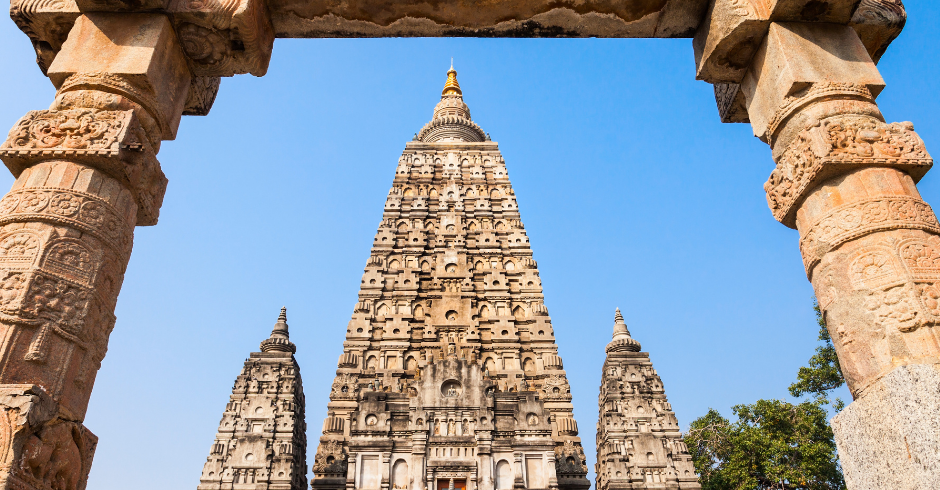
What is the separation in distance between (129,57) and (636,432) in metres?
23.5

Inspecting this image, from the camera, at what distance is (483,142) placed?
36.6m

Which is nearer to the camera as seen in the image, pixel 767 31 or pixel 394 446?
pixel 767 31

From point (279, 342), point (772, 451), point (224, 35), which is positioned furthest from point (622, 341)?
point (224, 35)

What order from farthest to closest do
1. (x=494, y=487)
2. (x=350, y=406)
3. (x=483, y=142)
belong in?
(x=483, y=142) → (x=350, y=406) → (x=494, y=487)

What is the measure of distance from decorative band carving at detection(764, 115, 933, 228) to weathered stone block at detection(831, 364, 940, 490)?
5.34 ft

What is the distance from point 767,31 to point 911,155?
1.53 m

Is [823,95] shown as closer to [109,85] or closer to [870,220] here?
[870,220]

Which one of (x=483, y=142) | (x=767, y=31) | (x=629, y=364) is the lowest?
(x=767, y=31)

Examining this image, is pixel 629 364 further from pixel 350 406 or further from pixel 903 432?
pixel 903 432

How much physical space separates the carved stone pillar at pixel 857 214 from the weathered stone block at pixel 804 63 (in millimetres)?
11

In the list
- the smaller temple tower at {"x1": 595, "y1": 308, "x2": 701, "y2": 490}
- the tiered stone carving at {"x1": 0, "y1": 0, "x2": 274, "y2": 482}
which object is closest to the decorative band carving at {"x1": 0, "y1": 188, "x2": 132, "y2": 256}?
the tiered stone carving at {"x1": 0, "y1": 0, "x2": 274, "y2": 482}

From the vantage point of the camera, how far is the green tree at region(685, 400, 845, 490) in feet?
89.2

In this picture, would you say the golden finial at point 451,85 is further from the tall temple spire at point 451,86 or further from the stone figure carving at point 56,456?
the stone figure carving at point 56,456

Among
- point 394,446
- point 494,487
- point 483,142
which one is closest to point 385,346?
point 394,446
